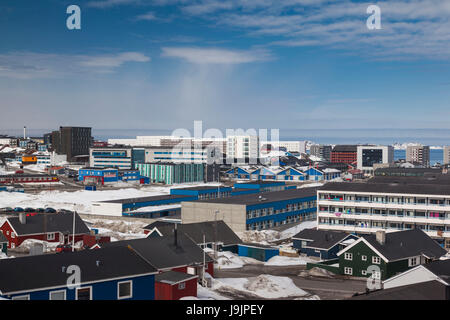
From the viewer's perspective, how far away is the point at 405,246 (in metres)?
29.1

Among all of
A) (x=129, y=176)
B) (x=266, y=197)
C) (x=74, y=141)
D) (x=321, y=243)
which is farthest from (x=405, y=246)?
(x=74, y=141)

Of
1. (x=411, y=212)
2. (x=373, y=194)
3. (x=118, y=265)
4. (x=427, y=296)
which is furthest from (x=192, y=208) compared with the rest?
(x=427, y=296)

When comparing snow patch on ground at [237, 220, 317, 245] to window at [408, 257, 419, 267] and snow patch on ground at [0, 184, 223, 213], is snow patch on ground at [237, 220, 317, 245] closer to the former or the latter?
window at [408, 257, 419, 267]

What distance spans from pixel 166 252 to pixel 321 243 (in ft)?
47.3

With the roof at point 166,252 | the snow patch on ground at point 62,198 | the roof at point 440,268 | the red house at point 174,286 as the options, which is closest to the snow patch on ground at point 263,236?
the roof at point 166,252

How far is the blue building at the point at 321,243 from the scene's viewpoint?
3428 centimetres

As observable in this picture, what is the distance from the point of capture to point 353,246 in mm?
28984

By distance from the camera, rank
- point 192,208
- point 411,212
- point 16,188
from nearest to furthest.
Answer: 1. point 411,212
2. point 192,208
3. point 16,188

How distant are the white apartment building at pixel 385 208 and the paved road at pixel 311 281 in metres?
12.3

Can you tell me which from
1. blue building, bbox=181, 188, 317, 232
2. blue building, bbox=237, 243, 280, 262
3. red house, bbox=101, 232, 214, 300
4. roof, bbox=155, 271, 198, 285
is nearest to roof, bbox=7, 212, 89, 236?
blue building, bbox=181, 188, 317, 232

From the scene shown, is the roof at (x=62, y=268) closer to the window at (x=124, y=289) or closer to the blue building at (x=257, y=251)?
the window at (x=124, y=289)

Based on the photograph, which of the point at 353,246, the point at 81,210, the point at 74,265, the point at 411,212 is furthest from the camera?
the point at 81,210
